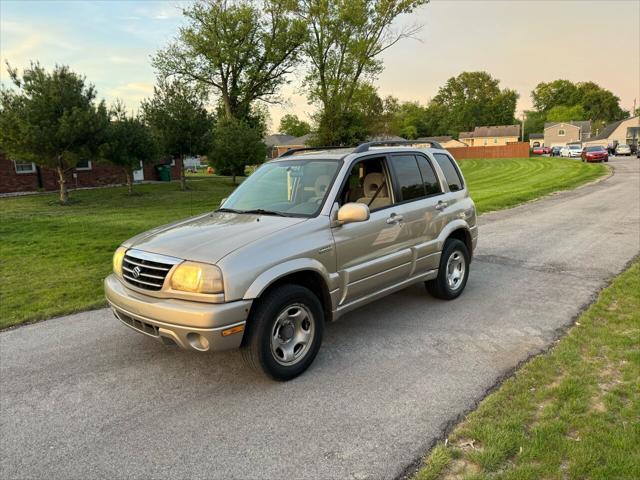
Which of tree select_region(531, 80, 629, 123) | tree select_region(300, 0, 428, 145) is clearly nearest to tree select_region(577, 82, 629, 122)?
tree select_region(531, 80, 629, 123)

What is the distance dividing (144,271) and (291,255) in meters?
1.21

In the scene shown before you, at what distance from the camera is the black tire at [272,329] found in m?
3.53

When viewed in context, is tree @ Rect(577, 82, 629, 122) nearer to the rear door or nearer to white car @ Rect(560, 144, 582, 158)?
white car @ Rect(560, 144, 582, 158)

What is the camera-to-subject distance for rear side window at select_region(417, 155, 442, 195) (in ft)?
17.8

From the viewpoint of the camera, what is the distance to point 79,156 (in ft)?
62.0

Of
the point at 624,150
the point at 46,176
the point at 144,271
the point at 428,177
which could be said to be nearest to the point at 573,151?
the point at 624,150

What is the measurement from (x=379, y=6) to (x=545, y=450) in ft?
125

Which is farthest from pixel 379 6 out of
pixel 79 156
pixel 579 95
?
pixel 579 95

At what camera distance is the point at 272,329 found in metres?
3.60

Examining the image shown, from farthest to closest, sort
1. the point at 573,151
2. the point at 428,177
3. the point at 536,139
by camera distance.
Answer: the point at 536,139, the point at 573,151, the point at 428,177

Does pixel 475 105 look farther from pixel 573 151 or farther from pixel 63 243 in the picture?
pixel 63 243

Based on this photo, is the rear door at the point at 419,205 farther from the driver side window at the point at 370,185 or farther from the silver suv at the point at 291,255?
the driver side window at the point at 370,185

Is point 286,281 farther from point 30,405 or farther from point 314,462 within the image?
point 30,405

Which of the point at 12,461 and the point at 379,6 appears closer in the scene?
the point at 12,461
